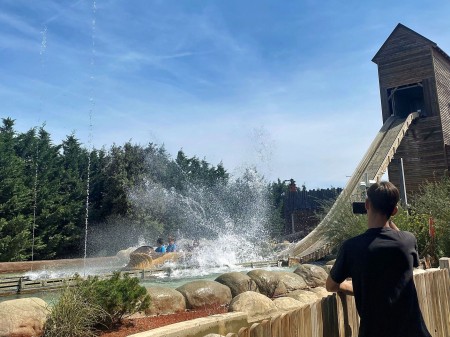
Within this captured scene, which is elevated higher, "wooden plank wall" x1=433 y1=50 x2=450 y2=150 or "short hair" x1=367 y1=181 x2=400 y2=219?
"wooden plank wall" x1=433 y1=50 x2=450 y2=150

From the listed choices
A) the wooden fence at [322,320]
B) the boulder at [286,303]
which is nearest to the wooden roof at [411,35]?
the boulder at [286,303]

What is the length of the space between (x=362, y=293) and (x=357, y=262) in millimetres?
201

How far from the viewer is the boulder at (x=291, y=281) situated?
32.4 feet

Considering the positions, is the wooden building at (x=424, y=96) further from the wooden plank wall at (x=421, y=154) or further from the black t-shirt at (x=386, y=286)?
the black t-shirt at (x=386, y=286)

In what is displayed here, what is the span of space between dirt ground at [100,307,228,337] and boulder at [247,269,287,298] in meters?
1.50

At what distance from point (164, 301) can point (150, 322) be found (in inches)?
36.4

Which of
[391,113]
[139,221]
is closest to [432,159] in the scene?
[391,113]

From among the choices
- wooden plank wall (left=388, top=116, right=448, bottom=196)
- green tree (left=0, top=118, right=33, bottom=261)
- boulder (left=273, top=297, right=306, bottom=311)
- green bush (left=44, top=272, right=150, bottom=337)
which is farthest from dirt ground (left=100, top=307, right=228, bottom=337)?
wooden plank wall (left=388, top=116, right=448, bottom=196)

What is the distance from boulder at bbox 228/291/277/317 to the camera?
6.32 metres

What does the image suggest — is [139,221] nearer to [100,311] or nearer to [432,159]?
[432,159]

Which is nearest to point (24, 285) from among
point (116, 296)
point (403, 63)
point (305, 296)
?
point (116, 296)

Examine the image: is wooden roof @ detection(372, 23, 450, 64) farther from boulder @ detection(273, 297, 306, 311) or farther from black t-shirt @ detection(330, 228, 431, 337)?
black t-shirt @ detection(330, 228, 431, 337)

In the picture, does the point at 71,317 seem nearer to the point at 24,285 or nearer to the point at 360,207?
the point at 360,207

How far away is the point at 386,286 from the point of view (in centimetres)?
258
